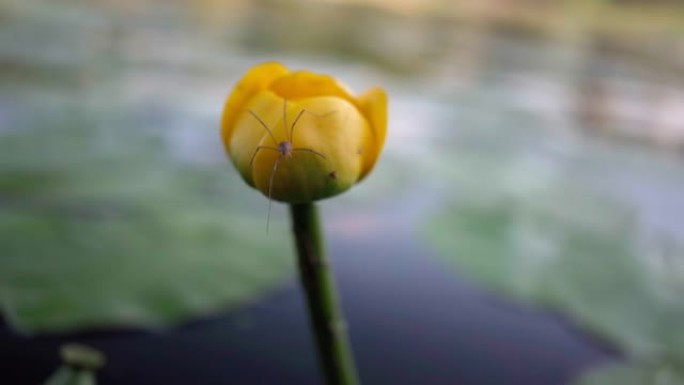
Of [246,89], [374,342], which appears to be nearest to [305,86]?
[246,89]

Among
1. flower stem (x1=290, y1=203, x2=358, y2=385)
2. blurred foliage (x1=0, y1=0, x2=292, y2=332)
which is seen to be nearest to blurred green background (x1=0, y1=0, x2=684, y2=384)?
blurred foliage (x1=0, y1=0, x2=292, y2=332)

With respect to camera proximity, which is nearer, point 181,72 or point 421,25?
point 181,72

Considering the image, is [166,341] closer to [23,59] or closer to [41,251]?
[41,251]

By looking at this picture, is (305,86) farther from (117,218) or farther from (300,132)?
(117,218)

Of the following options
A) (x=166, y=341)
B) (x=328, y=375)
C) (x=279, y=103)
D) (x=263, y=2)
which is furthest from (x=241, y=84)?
(x=263, y=2)

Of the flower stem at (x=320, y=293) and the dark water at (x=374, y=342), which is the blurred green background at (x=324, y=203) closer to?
the dark water at (x=374, y=342)

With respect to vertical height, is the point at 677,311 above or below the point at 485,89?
below

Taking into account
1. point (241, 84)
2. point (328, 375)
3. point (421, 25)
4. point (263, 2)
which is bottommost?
point (328, 375)
